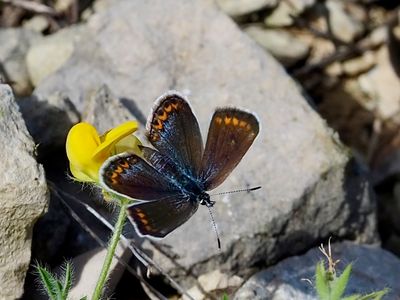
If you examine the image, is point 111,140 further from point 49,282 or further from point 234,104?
point 234,104

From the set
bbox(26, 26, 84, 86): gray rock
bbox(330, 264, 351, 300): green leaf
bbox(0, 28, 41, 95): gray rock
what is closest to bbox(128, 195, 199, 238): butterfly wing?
bbox(330, 264, 351, 300): green leaf

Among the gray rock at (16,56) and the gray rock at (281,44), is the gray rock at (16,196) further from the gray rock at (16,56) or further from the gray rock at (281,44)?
the gray rock at (281,44)

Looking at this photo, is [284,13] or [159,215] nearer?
[159,215]

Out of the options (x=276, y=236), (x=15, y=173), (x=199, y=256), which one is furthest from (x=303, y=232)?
(x=15, y=173)

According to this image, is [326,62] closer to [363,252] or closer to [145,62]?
[145,62]

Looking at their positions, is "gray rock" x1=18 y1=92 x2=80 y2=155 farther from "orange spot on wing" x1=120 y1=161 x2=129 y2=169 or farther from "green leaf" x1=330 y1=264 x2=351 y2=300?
"green leaf" x1=330 y1=264 x2=351 y2=300

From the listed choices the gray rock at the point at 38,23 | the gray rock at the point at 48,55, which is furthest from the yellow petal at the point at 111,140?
the gray rock at the point at 38,23

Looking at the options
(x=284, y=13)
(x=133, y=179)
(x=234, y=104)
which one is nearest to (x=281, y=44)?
(x=284, y=13)
